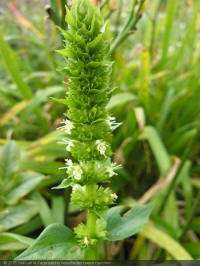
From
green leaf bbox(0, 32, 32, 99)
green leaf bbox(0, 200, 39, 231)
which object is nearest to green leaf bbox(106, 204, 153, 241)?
green leaf bbox(0, 200, 39, 231)

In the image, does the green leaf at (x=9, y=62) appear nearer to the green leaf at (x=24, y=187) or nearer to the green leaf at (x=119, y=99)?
the green leaf at (x=119, y=99)

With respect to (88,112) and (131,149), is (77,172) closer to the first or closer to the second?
(88,112)

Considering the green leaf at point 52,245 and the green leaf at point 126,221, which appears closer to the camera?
the green leaf at point 52,245

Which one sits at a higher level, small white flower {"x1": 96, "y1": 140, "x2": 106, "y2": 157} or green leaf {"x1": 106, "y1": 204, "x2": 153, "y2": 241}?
small white flower {"x1": 96, "y1": 140, "x2": 106, "y2": 157}

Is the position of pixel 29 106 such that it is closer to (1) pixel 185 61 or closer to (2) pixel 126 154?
(2) pixel 126 154

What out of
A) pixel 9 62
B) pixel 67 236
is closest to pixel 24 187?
pixel 67 236

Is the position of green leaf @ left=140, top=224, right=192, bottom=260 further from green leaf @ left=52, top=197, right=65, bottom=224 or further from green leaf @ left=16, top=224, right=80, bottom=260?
green leaf @ left=16, top=224, right=80, bottom=260

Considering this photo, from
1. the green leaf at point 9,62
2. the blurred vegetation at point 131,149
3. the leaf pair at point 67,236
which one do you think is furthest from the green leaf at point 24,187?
the green leaf at point 9,62
